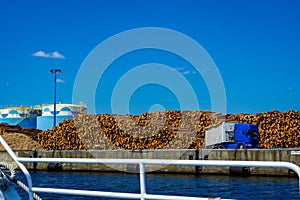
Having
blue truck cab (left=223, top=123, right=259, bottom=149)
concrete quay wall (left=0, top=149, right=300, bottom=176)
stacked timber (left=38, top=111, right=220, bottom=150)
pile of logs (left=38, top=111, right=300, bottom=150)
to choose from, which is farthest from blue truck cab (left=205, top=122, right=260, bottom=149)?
stacked timber (left=38, top=111, right=220, bottom=150)

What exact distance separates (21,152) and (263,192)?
2172 cm

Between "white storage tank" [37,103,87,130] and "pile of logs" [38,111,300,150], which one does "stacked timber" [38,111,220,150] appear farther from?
"white storage tank" [37,103,87,130]

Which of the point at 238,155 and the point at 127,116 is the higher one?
the point at 127,116

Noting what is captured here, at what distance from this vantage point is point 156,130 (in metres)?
43.1

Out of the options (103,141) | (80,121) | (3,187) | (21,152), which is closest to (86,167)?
(21,152)

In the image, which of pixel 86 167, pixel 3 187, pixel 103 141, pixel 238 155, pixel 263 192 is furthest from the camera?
pixel 103 141

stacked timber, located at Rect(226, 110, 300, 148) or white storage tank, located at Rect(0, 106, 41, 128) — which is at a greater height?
white storage tank, located at Rect(0, 106, 41, 128)

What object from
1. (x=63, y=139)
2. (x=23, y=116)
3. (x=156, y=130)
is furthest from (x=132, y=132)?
(x=23, y=116)

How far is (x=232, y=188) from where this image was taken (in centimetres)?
1750

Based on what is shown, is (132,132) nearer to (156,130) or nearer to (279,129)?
(156,130)

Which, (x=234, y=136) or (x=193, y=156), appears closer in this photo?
(x=193, y=156)

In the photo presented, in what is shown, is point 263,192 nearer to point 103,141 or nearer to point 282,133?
point 282,133

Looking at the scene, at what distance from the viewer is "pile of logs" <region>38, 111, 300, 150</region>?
117 ft

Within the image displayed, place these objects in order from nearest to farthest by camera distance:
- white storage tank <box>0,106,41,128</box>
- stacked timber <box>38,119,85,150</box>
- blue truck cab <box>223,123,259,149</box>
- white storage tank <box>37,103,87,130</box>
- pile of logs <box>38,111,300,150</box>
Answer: blue truck cab <box>223,123,259,149</box> < pile of logs <box>38,111,300,150</box> < stacked timber <box>38,119,85,150</box> < white storage tank <box>37,103,87,130</box> < white storage tank <box>0,106,41,128</box>
